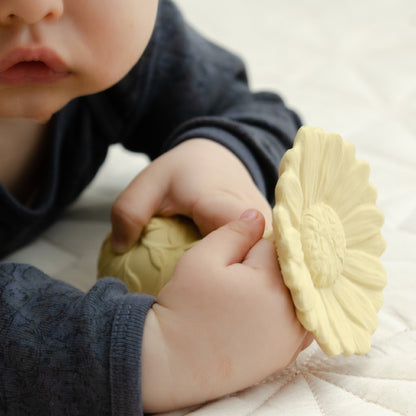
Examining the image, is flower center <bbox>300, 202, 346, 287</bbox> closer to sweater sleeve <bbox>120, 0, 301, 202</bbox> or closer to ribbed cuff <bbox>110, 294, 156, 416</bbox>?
ribbed cuff <bbox>110, 294, 156, 416</bbox>

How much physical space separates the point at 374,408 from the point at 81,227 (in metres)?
0.41

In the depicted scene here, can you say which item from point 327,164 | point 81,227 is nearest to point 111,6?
point 327,164

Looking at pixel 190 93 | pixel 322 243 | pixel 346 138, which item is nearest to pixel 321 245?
pixel 322 243

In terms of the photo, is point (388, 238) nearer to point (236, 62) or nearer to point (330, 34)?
point (236, 62)

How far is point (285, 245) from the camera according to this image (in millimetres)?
407

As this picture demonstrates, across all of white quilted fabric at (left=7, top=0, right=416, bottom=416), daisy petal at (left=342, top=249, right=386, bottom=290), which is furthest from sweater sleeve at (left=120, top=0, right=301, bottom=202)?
daisy petal at (left=342, top=249, right=386, bottom=290)

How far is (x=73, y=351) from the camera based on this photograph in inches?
16.2

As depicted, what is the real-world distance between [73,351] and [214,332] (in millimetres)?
91

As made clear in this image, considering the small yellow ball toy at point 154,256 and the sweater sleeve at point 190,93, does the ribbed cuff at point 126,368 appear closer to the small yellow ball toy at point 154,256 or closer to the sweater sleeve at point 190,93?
the small yellow ball toy at point 154,256

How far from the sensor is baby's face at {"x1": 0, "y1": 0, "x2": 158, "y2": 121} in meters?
0.42

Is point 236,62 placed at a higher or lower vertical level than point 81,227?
higher

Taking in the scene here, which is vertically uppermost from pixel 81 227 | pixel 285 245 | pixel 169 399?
pixel 285 245

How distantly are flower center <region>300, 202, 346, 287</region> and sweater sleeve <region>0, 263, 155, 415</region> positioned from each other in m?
0.11

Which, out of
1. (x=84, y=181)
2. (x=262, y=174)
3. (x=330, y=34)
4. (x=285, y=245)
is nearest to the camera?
(x=285, y=245)
